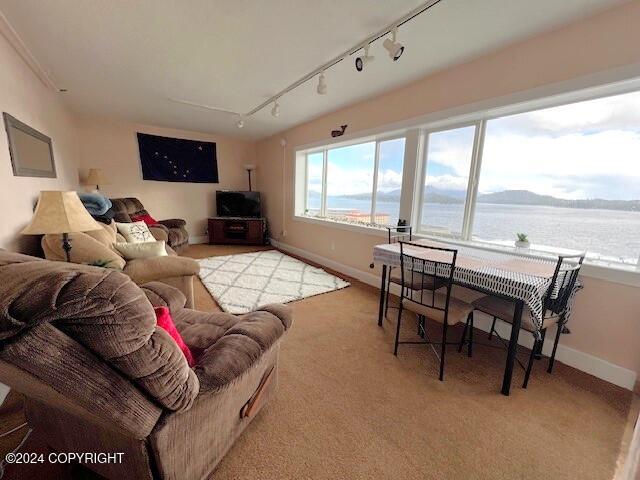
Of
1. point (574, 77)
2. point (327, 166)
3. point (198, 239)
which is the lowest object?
point (198, 239)

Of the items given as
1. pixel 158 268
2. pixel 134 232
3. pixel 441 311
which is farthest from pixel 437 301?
pixel 134 232

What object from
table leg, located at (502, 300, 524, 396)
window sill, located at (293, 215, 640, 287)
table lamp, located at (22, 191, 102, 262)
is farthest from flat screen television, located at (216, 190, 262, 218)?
table leg, located at (502, 300, 524, 396)

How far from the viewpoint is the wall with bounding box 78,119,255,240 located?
446 centimetres

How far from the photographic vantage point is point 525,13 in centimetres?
168

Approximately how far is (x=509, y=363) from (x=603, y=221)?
4.22 feet

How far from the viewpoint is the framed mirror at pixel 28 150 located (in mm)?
1963

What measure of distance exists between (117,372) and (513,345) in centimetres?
193

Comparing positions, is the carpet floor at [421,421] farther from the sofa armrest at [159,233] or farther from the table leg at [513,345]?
the sofa armrest at [159,233]

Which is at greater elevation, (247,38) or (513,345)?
(247,38)

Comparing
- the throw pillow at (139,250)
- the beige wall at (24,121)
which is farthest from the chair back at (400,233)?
the beige wall at (24,121)

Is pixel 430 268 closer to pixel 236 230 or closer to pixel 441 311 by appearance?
pixel 441 311

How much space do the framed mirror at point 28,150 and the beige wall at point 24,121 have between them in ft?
0.19

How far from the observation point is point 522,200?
2229mm

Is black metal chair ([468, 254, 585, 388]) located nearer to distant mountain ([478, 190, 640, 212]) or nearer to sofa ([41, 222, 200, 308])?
distant mountain ([478, 190, 640, 212])
